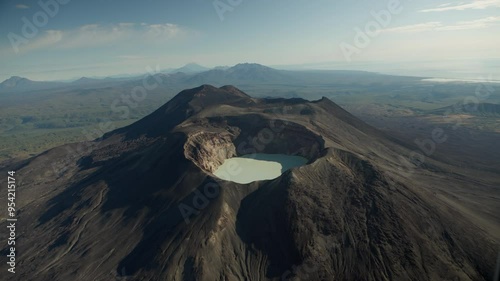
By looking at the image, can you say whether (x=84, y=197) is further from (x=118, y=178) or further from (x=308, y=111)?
(x=308, y=111)

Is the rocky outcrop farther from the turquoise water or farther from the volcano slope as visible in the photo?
the turquoise water

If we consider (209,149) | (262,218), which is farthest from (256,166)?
(262,218)

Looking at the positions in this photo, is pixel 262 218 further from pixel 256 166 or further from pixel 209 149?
pixel 209 149

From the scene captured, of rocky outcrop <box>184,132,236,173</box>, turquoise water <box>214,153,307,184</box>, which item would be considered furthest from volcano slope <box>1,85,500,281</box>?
turquoise water <box>214,153,307,184</box>

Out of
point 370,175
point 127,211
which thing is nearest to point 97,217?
point 127,211

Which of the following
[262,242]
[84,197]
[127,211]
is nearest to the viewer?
[262,242]

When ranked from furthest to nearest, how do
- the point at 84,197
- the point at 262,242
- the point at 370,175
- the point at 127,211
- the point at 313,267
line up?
1. the point at 84,197
2. the point at 127,211
3. the point at 370,175
4. the point at 262,242
5. the point at 313,267

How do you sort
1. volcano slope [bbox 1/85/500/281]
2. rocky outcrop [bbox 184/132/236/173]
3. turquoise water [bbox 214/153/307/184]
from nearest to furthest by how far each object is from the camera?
1. volcano slope [bbox 1/85/500/281]
2. turquoise water [bbox 214/153/307/184]
3. rocky outcrop [bbox 184/132/236/173]
